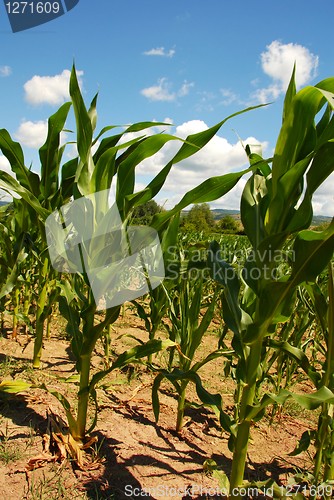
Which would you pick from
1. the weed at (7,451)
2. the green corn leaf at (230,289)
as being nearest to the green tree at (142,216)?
the green corn leaf at (230,289)

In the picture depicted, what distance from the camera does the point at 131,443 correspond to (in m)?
1.56

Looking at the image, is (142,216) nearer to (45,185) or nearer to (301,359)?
(45,185)

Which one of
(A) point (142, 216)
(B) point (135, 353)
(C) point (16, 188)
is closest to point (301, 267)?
(B) point (135, 353)

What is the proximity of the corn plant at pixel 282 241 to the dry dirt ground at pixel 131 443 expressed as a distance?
1.49 ft

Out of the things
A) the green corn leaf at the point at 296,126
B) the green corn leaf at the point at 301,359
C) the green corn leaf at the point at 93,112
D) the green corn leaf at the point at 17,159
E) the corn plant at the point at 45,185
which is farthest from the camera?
the corn plant at the point at 45,185

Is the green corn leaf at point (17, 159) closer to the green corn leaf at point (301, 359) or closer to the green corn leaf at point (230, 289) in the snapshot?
the green corn leaf at point (230, 289)

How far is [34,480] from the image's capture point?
4.01ft

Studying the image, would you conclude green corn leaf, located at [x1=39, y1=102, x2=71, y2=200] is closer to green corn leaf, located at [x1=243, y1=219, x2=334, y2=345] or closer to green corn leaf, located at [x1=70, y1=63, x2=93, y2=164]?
green corn leaf, located at [x1=70, y1=63, x2=93, y2=164]

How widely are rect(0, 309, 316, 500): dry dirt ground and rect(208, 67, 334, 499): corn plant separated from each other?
453mm

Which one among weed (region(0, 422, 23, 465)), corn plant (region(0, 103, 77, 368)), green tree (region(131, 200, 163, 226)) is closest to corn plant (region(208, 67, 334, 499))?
green tree (region(131, 200, 163, 226))

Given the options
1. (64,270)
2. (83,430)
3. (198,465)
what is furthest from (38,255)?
(198,465)

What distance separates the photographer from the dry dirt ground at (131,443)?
1.25m

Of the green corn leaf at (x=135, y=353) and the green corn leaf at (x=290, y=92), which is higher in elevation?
the green corn leaf at (x=290, y=92)

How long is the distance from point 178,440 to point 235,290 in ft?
3.78
